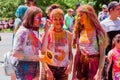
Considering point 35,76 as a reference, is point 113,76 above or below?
below

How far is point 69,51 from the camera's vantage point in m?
6.96

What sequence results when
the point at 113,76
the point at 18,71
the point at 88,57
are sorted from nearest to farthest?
1. the point at 18,71
2. the point at 88,57
3. the point at 113,76

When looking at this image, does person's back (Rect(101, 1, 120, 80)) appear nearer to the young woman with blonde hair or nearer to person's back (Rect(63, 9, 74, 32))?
the young woman with blonde hair

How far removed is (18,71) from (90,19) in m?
1.28

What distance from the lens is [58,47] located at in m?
6.87

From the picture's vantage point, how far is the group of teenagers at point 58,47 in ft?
20.3

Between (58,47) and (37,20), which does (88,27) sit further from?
(37,20)

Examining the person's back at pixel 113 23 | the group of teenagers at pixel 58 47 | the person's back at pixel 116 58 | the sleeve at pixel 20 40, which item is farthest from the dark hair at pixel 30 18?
the person's back at pixel 113 23

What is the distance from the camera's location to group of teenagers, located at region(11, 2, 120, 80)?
244 inches

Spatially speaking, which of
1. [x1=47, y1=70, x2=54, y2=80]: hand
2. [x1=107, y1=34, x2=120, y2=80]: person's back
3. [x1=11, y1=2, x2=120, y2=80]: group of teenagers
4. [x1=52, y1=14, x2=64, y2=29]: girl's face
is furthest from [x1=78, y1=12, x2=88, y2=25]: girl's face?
[x1=107, y1=34, x2=120, y2=80]: person's back

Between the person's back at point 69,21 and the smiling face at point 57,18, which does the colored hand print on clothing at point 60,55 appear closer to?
the smiling face at point 57,18

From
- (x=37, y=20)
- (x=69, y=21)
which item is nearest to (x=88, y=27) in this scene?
(x=37, y=20)

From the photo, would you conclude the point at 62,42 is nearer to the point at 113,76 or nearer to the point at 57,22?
the point at 57,22

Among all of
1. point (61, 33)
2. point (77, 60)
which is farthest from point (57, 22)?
point (77, 60)
